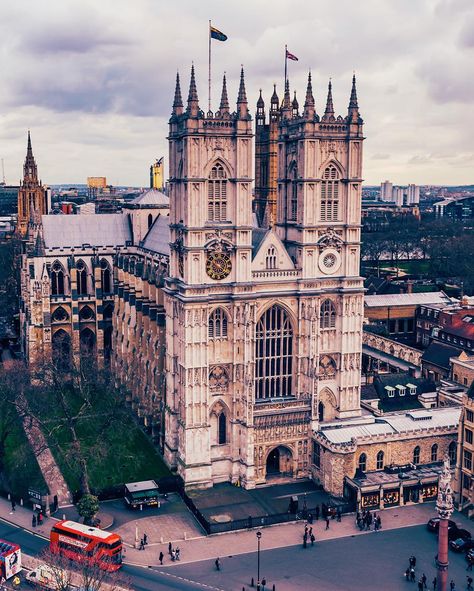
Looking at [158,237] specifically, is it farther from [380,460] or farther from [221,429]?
[380,460]

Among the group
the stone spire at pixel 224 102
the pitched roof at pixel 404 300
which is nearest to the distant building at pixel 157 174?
the pitched roof at pixel 404 300

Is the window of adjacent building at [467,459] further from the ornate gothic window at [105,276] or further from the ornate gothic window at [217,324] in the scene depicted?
the ornate gothic window at [105,276]

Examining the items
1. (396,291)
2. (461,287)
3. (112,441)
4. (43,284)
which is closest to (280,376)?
(112,441)

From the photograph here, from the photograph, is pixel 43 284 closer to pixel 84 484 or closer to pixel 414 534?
pixel 84 484

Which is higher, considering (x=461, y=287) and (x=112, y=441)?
(x=461, y=287)

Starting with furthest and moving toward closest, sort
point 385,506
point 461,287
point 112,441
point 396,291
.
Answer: point 461,287
point 396,291
point 112,441
point 385,506

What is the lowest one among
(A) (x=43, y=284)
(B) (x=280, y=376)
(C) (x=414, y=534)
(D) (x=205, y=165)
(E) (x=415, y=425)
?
(C) (x=414, y=534)
